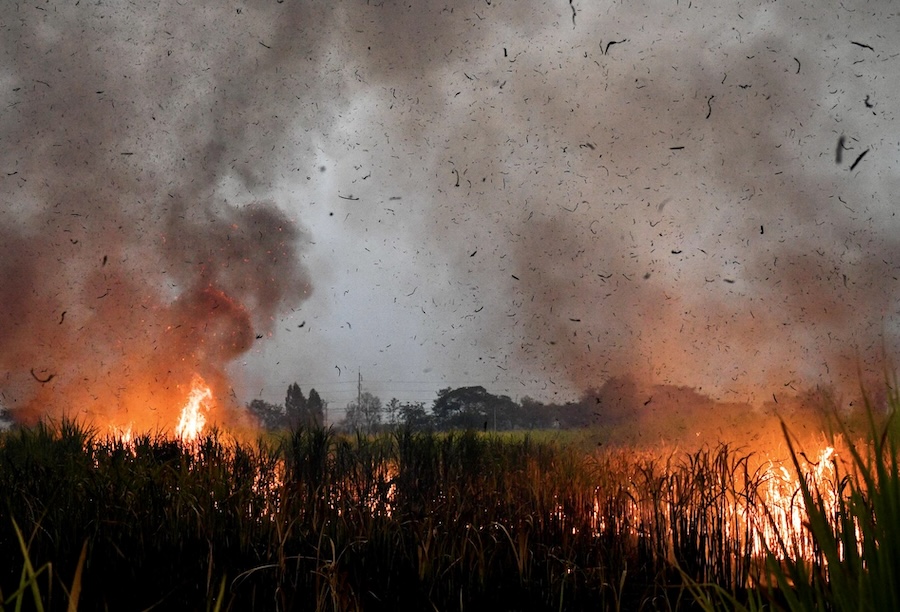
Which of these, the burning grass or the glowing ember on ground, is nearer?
the burning grass

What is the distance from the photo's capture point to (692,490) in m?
5.16

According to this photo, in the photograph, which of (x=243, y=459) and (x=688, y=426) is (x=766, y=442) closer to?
(x=688, y=426)

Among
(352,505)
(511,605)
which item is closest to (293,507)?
(352,505)

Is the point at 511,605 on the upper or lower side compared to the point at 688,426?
lower

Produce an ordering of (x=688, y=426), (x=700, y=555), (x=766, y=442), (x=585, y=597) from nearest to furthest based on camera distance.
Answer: (x=585, y=597) → (x=700, y=555) → (x=766, y=442) → (x=688, y=426)

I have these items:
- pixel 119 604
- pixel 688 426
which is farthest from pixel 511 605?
pixel 688 426

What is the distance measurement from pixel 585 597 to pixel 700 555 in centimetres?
A: 121

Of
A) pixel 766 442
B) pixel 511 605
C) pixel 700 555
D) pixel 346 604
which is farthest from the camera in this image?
pixel 766 442

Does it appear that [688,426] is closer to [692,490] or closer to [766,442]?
[766,442]

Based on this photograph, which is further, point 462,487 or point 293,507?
point 462,487

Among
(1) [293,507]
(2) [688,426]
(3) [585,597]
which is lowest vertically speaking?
(3) [585,597]

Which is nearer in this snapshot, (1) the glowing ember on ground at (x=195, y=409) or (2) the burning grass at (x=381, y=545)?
(2) the burning grass at (x=381, y=545)

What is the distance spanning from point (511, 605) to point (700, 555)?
1.75m

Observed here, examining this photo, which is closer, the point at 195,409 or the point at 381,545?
the point at 381,545
